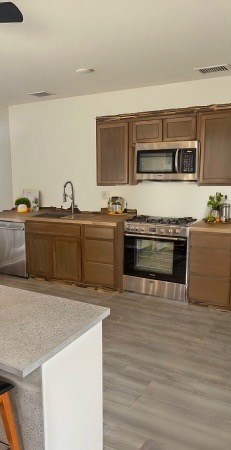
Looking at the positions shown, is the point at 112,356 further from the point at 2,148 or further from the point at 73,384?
the point at 2,148

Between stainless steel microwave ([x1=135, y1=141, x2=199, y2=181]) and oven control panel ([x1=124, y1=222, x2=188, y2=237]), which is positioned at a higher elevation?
stainless steel microwave ([x1=135, y1=141, x2=199, y2=181])

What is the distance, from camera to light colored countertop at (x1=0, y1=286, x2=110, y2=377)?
122 cm

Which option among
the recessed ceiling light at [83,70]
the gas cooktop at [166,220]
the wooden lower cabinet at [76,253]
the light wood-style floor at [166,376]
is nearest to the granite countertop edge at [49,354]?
the light wood-style floor at [166,376]

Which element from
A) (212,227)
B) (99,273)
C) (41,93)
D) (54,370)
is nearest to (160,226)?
(212,227)

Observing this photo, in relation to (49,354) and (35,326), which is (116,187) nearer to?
(35,326)

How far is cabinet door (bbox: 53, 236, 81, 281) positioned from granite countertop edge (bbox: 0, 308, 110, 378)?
9.71 feet

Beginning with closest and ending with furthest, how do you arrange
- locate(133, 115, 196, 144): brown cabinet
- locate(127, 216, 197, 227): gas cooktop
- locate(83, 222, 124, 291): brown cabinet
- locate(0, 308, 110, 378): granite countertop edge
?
locate(0, 308, 110, 378): granite countertop edge, locate(127, 216, 197, 227): gas cooktop, locate(133, 115, 196, 144): brown cabinet, locate(83, 222, 124, 291): brown cabinet

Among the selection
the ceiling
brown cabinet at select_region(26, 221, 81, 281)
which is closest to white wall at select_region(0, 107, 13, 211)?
brown cabinet at select_region(26, 221, 81, 281)

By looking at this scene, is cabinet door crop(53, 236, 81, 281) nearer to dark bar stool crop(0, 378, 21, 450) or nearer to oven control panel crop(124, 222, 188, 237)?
A: oven control panel crop(124, 222, 188, 237)

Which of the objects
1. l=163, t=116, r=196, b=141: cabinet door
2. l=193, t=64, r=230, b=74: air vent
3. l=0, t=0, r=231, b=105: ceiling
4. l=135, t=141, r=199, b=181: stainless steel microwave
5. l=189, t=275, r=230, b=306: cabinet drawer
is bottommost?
l=189, t=275, r=230, b=306: cabinet drawer

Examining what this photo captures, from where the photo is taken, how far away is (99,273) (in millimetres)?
4465

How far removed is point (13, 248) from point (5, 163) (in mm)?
1550

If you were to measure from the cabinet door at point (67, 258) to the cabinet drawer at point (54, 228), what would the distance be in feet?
0.26

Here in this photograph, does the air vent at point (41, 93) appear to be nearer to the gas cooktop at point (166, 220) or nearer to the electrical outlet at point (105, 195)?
the electrical outlet at point (105, 195)
